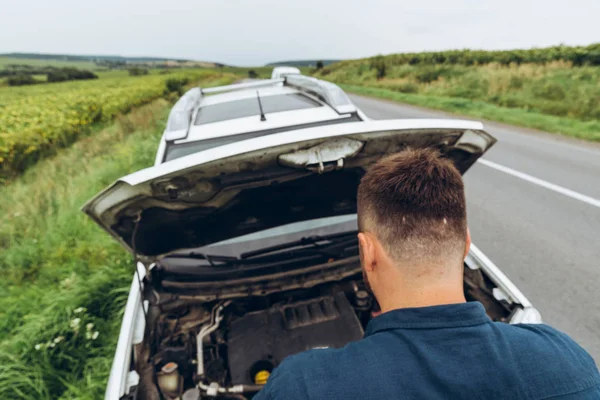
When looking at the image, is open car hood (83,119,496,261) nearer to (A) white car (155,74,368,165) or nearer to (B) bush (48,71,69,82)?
(A) white car (155,74,368,165)

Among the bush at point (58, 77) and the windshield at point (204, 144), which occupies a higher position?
the windshield at point (204, 144)

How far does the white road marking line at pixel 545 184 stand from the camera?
5164 millimetres

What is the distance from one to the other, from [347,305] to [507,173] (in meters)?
5.11

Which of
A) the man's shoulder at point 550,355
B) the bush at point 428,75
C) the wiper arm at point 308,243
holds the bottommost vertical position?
the bush at point 428,75

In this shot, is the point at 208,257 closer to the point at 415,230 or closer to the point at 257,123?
the point at 257,123

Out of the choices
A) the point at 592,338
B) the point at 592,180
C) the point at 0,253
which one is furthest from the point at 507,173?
the point at 0,253

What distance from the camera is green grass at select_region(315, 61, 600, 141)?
10.1 meters

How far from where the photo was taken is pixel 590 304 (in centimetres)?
328

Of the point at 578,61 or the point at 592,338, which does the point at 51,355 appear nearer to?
the point at 592,338

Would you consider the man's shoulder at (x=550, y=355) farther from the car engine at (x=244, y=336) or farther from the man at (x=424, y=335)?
the car engine at (x=244, y=336)

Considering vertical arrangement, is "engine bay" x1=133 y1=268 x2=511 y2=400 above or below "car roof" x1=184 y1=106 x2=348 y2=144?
below

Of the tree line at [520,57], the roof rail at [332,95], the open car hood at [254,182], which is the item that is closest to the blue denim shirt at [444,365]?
the open car hood at [254,182]

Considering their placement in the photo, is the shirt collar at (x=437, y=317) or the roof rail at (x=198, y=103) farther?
the roof rail at (x=198, y=103)

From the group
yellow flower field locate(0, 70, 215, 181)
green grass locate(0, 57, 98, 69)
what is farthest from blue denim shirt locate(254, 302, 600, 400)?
green grass locate(0, 57, 98, 69)
